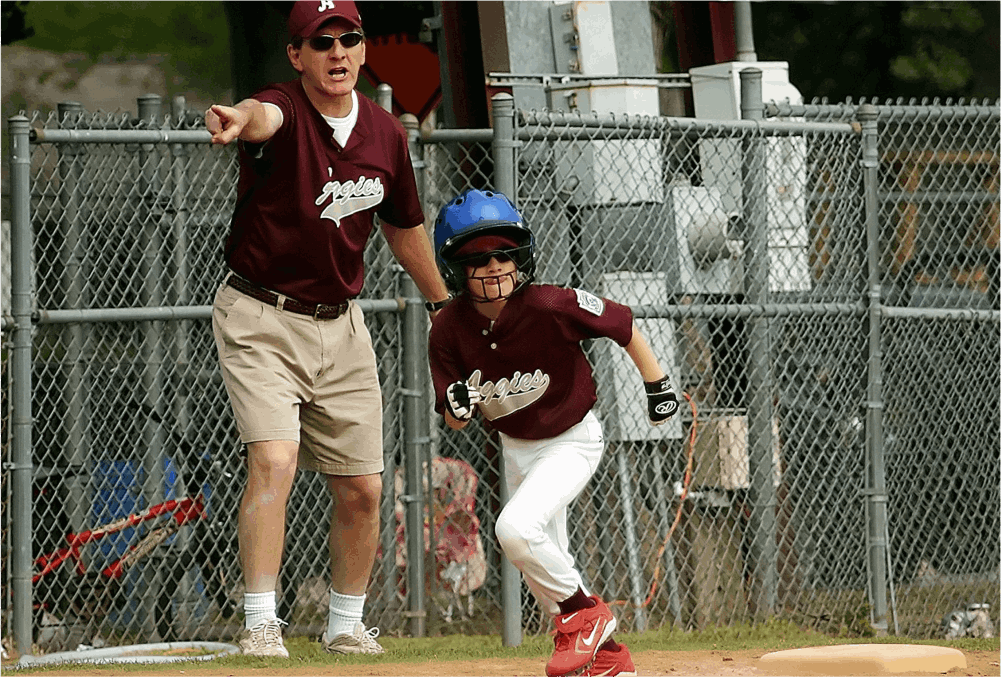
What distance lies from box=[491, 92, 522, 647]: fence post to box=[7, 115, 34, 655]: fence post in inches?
74.6

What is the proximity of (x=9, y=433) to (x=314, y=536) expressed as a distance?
1.36 meters

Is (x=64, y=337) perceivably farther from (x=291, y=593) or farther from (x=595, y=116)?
(x=595, y=116)

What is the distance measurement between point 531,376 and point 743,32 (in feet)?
12.3

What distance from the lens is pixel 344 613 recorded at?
5285 millimetres

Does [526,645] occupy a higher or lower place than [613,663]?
lower

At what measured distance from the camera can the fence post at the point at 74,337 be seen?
6.14 metres

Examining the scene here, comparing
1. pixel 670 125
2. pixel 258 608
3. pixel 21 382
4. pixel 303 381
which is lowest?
pixel 258 608

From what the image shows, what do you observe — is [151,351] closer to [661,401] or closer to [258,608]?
[258,608]

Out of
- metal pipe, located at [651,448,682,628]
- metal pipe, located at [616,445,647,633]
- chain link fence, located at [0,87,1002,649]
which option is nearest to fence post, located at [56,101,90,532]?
chain link fence, located at [0,87,1002,649]

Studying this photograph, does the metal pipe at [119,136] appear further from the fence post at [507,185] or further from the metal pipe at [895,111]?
the metal pipe at [895,111]

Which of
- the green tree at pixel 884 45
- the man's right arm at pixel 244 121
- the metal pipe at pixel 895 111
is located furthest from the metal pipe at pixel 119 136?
the green tree at pixel 884 45

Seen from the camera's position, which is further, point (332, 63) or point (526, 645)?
point (526, 645)

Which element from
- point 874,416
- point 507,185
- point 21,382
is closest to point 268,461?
point 21,382

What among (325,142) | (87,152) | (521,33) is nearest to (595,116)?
(521,33)
